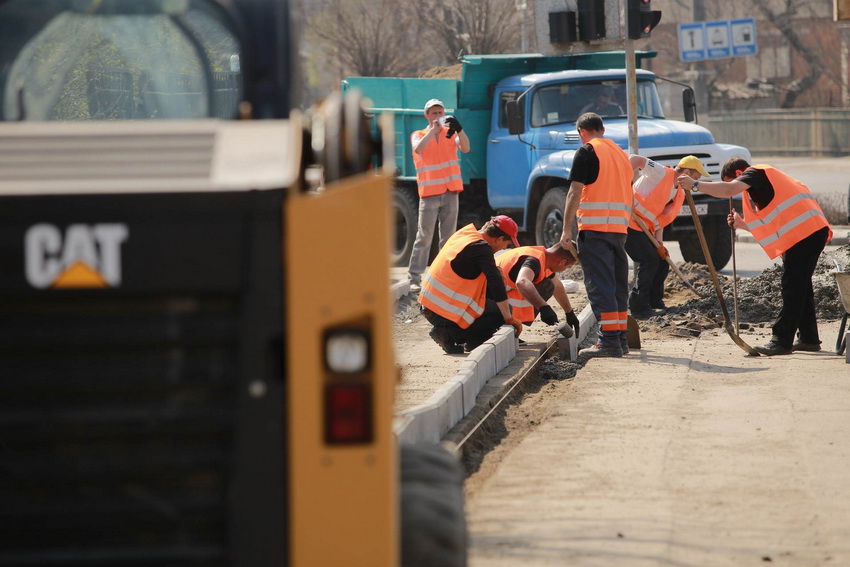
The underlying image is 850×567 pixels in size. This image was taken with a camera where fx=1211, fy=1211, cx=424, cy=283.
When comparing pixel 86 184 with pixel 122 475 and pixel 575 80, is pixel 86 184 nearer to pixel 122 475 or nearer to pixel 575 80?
pixel 122 475

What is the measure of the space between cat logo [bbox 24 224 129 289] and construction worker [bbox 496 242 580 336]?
22.1 ft

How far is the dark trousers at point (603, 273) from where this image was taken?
966 centimetres

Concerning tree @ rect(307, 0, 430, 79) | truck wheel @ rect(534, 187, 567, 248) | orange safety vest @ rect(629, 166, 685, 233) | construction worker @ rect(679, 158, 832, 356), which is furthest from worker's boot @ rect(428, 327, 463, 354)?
tree @ rect(307, 0, 430, 79)

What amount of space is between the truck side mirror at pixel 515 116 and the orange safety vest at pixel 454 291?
535cm

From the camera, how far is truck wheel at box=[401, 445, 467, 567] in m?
3.12

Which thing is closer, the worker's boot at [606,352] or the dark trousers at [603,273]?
the dark trousers at [603,273]

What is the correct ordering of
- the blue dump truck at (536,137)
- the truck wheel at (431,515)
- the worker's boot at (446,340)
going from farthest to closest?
1. the blue dump truck at (536,137)
2. the worker's boot at (446,340)
3. the truck wheel at (431,515)

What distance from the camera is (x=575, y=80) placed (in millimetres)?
15078

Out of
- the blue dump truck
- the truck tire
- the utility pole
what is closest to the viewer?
the blue dump truck

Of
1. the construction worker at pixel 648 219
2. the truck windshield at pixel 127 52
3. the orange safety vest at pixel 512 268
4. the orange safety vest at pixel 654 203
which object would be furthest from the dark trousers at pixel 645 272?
the truck windshield at pixel 127 52

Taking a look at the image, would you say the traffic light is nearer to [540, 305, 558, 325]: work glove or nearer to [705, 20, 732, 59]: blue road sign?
[540, 305, 558, 325]: work glove

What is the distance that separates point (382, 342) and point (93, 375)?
66cm

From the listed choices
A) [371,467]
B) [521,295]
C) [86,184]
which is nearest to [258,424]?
[371,467]

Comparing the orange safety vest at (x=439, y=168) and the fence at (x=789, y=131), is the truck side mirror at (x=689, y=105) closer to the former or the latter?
the orange safety vest at (x=439, y=168)
